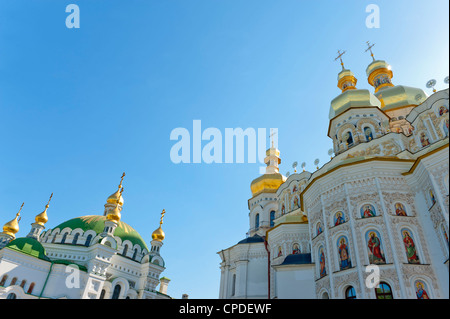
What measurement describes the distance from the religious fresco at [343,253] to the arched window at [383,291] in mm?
1278

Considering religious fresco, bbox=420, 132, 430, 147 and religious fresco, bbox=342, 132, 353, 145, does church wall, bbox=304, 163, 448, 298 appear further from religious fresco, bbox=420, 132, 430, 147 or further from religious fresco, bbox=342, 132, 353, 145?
religious fresco, bbox=342, 132, 353, 145

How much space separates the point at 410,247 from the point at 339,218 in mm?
2911

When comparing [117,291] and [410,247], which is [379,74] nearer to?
[410,247]

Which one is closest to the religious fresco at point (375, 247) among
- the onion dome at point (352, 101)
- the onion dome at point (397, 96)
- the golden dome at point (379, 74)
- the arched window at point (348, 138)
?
the arched window at point (348, 138)

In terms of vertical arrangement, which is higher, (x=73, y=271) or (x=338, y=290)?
(x=73, y=271)

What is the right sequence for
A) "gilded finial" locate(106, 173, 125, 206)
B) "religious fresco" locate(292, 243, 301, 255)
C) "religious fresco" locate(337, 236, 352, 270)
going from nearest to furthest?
1. "religious fresco" locate(337, 236, 352, 270)
2. "religious fresco" locate(292, 243, 301, 255)
3. "gilded finial" locate(106, 173, 125, 206)

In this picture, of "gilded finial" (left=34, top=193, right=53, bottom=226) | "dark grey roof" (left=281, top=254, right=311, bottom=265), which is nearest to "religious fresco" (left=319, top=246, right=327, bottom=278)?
"dark grey roof" (left=281, top=254, right=311, bottom=265)

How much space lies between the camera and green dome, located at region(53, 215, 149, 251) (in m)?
33.9

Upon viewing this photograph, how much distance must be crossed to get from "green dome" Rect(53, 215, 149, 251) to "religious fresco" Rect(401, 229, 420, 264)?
30.0 metres
